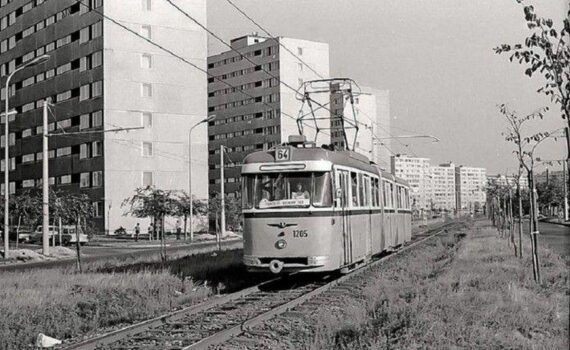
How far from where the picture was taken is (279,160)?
1566 cm

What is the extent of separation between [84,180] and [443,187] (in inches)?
5091

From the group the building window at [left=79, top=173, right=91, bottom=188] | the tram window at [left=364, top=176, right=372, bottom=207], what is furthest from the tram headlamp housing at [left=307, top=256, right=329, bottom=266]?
the building window at [left=79, top=173, right=91, bottom=188]

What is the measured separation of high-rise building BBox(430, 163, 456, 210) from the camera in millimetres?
175875

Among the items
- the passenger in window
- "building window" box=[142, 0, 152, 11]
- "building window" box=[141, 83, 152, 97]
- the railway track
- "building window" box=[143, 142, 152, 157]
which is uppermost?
"building window" box=[142, 0, 152, 11]

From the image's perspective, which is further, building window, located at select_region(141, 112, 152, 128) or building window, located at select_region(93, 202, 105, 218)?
building window, located at select_region(141, 112, 152, 128)

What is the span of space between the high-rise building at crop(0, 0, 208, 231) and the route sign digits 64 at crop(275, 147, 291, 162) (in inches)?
1920

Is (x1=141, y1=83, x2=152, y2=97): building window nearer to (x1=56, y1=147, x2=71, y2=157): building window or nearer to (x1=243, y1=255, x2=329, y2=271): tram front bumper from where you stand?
(x1=56, y1=147, x2=71, y2=157): building window

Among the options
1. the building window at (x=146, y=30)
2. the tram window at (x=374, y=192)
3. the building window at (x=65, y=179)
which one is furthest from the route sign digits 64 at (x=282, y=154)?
the building window at (x=65, y=179)

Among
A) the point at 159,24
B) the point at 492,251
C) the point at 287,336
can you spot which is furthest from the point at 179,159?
the point at 287,336

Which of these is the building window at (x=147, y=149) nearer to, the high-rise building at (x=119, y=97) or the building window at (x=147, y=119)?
the high-rise building at (x=119, y=97)

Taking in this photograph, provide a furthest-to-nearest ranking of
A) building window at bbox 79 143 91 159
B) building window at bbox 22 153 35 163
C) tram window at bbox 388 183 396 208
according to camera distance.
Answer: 1. building window at bbox 22 153 35 163
2. building window at bbox 79 143 91 159
3. tram window at bbox 388 183 396 208

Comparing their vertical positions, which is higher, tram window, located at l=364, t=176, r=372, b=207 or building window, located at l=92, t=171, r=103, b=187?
building window, located at l=92, t=171, r=103, b=187

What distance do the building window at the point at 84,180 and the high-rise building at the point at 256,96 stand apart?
26805 millimetres

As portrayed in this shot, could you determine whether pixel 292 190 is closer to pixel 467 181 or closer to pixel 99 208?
pixel 99 208
